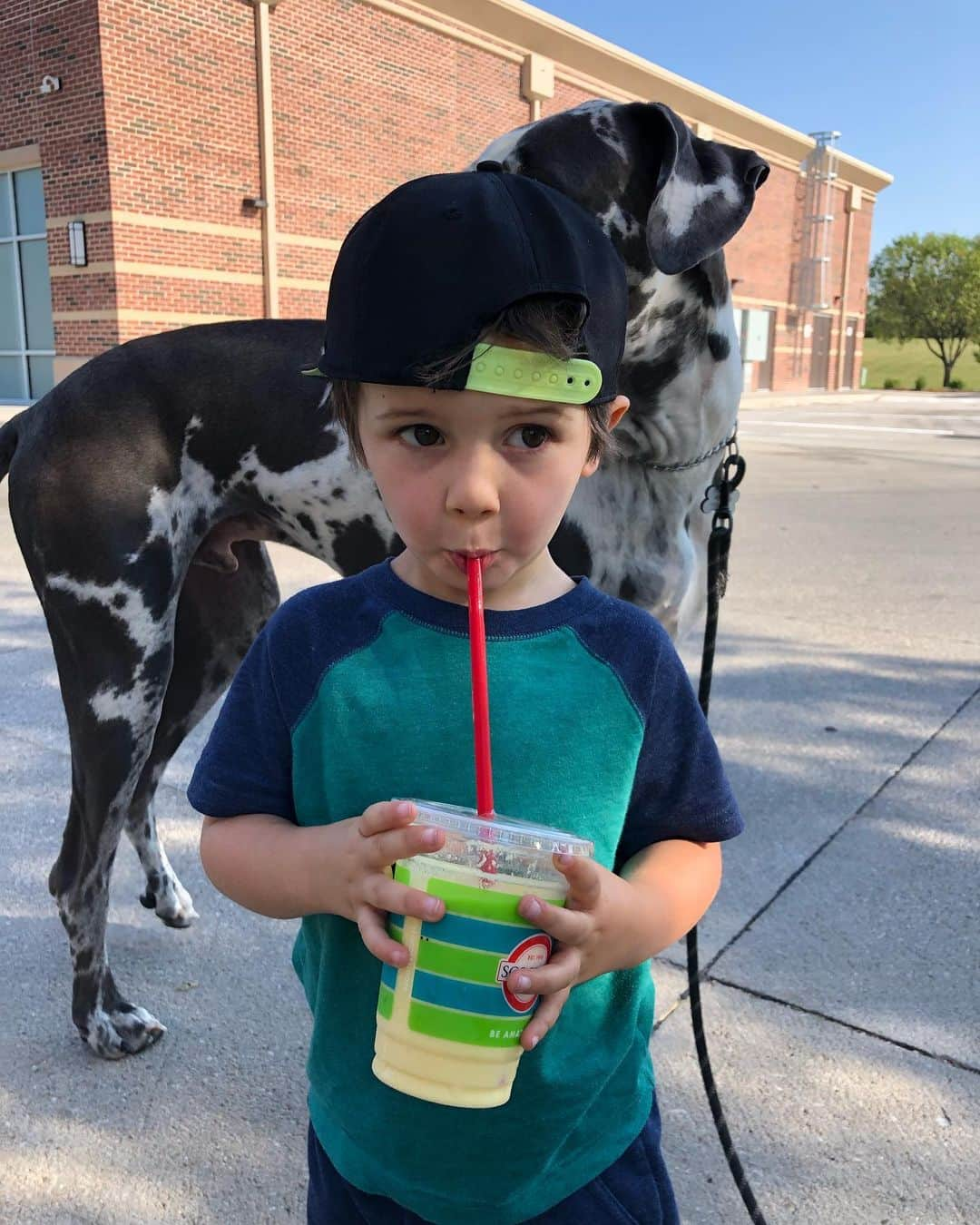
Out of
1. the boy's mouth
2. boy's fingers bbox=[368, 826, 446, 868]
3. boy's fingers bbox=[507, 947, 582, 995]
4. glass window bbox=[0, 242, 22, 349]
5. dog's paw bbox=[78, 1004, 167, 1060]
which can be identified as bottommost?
dog's paw bbox=[78, 1004, 167, 1060]

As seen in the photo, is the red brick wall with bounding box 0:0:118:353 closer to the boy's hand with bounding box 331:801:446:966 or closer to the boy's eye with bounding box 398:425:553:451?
the boy's eye with bounding box 398:425:553:451

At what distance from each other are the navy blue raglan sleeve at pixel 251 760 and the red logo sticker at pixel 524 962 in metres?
0.41

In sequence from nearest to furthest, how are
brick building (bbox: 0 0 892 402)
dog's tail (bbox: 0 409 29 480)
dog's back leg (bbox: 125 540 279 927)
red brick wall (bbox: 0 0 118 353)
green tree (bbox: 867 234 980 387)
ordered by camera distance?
dog's tail (bbox: 0 409 29 480) < dog's back leg (bbox: 125 540 279 927) < red brick wall (bbox: 0 0 118 353) < brick building (bbox: 0 0 892 402) < green tree (bbox: 867 234 980 387)

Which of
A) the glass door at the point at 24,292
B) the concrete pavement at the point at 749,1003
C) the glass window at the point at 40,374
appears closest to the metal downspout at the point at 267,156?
the glass door at the point at 24,292

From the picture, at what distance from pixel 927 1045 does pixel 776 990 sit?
37 centimetres

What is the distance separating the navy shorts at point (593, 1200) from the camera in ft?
4.06

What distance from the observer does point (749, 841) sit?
3453mm

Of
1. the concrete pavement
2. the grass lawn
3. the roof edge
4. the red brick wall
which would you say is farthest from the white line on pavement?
the grass lawn

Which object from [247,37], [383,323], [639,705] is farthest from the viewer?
[247,37]

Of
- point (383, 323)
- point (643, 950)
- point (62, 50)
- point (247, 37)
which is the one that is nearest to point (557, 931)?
point (643, 950)

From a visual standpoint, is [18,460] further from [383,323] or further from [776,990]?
[776,990]

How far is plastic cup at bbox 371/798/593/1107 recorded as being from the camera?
909 millimetres

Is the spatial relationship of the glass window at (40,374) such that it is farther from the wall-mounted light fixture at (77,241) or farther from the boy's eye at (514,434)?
the boy's eye at (514,434)

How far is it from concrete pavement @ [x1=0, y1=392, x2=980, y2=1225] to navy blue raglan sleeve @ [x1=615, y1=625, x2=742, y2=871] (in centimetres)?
116
